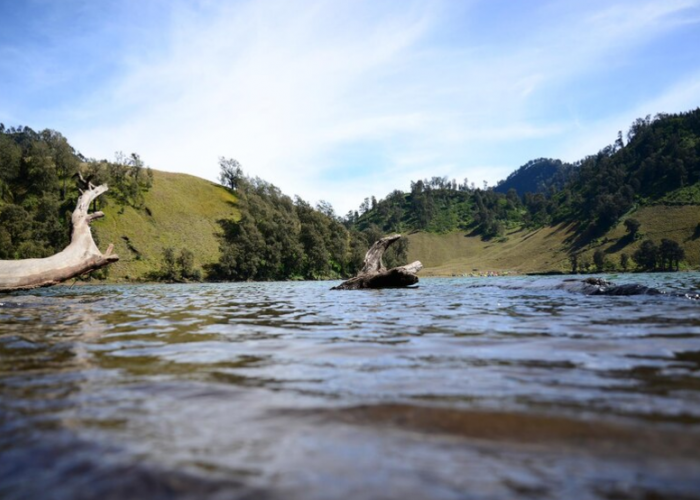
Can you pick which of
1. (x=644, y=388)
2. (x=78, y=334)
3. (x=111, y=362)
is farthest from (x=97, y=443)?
(x=78, y=334)

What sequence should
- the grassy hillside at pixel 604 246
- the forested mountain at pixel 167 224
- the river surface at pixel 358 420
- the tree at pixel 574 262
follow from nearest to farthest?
the river surface at pixel 358 420 < the forested mountain at pixel 167 224 < the grassy hillside at pixel 604 246 < the tree at pixel 574 262

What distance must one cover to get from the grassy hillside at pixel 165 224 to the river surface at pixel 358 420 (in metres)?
99.0

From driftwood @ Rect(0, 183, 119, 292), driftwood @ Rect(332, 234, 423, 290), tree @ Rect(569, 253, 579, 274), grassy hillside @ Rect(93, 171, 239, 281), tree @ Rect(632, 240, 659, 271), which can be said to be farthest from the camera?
tree @ Rect(569, 253, 579, 274)

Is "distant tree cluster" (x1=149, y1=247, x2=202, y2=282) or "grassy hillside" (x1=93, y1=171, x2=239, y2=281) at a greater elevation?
"grassy hillside" (x1=93, y1=171, x2=239, y2=281)

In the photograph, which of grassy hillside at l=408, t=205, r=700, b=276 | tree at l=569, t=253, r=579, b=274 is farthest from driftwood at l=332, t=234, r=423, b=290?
tree at l=569, t=253, r=579, b=274

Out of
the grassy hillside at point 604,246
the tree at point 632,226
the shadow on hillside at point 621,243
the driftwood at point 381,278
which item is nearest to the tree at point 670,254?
the grassy hillside at point 604,246

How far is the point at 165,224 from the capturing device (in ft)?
397

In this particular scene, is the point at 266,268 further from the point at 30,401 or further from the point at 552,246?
the point at 552,246

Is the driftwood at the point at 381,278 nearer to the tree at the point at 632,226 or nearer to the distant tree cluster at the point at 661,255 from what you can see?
the distant tree cluster at the point at 661,255

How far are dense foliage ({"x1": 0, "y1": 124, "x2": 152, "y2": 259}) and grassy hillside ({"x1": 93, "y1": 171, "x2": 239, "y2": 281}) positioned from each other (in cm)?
540

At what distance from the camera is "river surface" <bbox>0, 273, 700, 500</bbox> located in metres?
1.97

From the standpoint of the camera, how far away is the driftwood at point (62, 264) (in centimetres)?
1338

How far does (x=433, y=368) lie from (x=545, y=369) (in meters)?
1.11

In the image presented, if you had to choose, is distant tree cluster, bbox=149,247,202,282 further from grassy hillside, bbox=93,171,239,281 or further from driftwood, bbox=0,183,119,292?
driftwood, bbox=0,183,119,292
